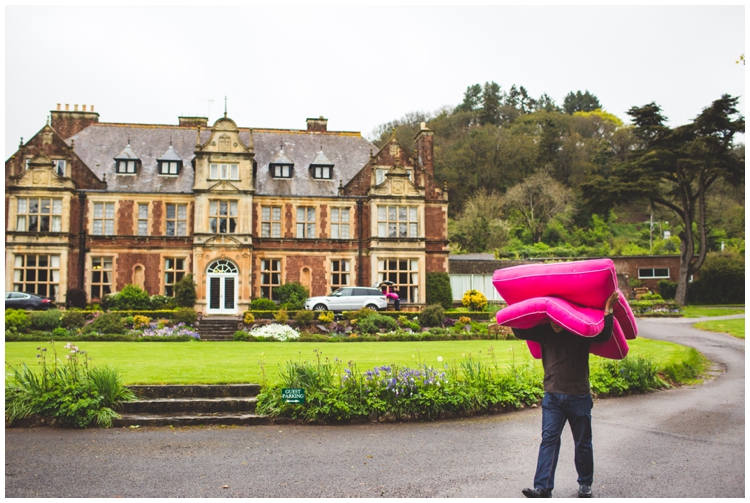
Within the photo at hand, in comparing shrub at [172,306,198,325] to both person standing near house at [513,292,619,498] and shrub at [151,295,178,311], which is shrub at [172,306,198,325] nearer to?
shrub at [151,295,178,311]

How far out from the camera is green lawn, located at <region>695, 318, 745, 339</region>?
1023 inches

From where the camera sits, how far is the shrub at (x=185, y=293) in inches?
1260

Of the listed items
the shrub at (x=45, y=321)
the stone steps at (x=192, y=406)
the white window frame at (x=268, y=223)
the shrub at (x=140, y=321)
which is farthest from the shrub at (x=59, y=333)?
the stone steps at (x=192, y=406)

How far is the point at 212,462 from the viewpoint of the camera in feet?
26.8

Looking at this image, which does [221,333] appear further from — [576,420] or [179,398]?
[576,420]

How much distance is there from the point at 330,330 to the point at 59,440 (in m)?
17.6

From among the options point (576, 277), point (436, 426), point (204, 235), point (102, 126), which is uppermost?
point (102, 126)

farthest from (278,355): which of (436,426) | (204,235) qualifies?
(204,235)

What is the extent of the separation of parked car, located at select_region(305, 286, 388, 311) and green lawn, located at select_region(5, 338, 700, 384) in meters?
7.90

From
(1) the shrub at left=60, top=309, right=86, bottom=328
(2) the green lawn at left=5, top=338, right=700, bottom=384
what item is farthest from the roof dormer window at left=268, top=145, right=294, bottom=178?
(2) the green lawn at left=5, top=338, right=700, bottom=384

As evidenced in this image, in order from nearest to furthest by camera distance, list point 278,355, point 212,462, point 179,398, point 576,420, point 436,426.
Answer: point 576,420, point 212,462, point 436,426, point 179,398, point 278,355

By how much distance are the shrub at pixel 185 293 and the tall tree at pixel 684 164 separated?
24.7 m

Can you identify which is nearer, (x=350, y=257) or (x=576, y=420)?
(x=576, y=420)

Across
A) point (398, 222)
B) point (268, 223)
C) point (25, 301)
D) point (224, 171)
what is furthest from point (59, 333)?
point (398, 222)
